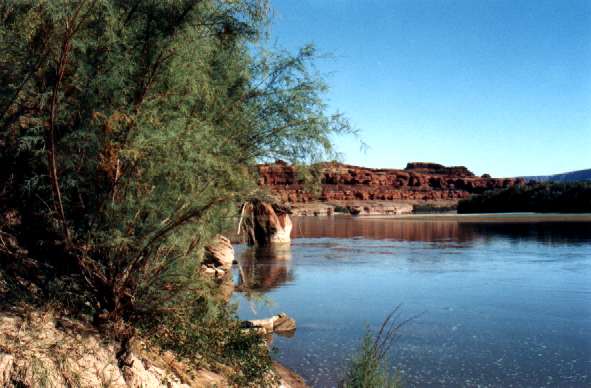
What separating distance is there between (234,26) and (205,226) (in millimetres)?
2841

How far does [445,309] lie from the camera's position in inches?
620

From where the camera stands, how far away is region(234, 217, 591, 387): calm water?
34.1 ft

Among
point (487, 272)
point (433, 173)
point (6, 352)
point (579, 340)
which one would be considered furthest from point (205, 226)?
point (433, 173)

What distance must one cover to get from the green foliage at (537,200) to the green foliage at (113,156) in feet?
268

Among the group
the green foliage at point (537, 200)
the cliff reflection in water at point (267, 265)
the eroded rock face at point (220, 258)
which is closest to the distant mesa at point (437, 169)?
the green foliage at point (537, 200)

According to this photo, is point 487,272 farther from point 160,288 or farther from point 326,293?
point 160,288

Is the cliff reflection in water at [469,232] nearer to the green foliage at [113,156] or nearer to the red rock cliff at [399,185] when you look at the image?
the green foliage at [113,156]

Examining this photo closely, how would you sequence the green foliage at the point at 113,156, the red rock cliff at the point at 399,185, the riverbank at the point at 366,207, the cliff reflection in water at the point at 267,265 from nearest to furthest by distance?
the green foliage at the point at 113,156
the cliff reflection in water at the point at 267,265
the riverbank at the point at 366,207
the red rock cliff at the point at 399,185

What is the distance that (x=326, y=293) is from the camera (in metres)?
18.6

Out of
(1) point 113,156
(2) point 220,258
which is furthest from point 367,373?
(2) point 220,258

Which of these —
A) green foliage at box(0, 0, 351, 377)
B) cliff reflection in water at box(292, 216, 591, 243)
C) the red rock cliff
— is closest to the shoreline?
cliff reflection in water at box(292, 216, 591, 243)

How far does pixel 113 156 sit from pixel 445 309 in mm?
12167

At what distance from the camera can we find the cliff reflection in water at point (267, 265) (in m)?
20.5

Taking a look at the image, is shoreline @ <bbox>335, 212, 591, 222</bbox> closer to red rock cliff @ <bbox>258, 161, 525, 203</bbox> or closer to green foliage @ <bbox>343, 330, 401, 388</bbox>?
red rock cliff @ <bbox>258, 161, 525, 203</bbox>
